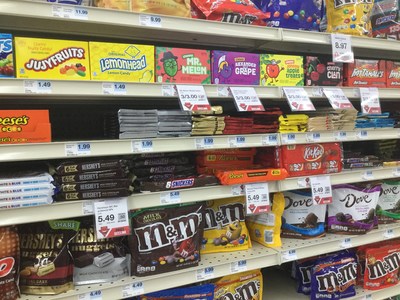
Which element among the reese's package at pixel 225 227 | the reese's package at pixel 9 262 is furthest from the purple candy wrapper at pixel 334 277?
the reese's package at pixel 9 262

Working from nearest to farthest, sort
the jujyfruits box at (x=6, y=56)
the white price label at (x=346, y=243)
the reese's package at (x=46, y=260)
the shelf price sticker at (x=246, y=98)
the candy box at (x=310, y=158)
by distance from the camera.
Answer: the jujyfruits box at (x=6, y=56), the reese's package at (x=46, y=260), the shelf price sticker at (x=246, y=98), the candy box at (x=310, y=158), the white price label at (x=346, y=243)

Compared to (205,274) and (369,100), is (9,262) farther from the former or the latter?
(369,100)

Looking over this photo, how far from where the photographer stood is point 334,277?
170 centimetres

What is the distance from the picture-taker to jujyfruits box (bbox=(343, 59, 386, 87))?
5.83 ft

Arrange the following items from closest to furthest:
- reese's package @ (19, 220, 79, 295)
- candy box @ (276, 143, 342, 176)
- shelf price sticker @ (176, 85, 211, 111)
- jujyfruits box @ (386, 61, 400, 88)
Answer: reese's package @ (19, 220, 79, 295), shelf price sticker @ (176, 85, 211, 111), candy box @ (276, 143, 342, 176), jujyfruits box @ (386, 61, 400, 88)

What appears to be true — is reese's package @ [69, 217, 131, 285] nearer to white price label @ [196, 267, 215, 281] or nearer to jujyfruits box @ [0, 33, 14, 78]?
white price label @ [196, 267, 215, 281]

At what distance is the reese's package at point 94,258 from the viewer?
4.26 feet

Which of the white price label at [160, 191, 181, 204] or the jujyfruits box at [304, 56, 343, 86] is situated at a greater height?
the jujyfruits box at [304, 56, 343, 86]

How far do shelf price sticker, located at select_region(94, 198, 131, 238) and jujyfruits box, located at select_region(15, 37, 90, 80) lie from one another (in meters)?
0.49

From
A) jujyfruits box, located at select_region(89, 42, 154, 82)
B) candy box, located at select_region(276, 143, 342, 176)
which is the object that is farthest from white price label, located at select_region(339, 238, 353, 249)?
jujyfruits box, located at select_region(89, 42, 154, 82)

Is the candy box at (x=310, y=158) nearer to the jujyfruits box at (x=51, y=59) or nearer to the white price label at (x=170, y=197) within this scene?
the white price label at (x=170, y=197)

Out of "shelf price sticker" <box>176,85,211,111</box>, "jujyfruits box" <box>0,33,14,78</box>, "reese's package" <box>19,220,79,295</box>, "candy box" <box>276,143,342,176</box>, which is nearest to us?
"jujyfruits box" <box>0,33,14,78</box>

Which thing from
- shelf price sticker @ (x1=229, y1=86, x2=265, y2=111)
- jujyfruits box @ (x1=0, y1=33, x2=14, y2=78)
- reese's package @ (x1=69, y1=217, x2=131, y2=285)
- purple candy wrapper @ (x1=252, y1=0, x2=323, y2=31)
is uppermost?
purple candy wrapper @ (x1=252, y1=0, x2=323, y2=31)

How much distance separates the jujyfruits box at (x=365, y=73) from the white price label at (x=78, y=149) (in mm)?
1408
